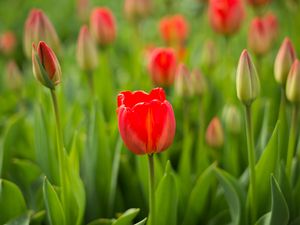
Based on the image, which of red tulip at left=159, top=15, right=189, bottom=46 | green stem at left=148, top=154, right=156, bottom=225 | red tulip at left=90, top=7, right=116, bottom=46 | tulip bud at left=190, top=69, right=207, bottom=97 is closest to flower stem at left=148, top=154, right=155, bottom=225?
green stem at left=148, top=154, right=156, bottom=225

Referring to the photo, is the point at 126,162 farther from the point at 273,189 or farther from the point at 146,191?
the point at 273,189

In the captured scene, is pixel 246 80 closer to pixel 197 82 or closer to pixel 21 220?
pixel 197 82

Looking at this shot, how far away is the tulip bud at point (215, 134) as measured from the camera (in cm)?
127

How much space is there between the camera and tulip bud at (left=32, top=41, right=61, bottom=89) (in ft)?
3.02

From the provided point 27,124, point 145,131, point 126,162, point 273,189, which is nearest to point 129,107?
point 145,131

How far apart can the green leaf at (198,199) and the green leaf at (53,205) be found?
0.28m

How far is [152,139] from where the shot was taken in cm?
88

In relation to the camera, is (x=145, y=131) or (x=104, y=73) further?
(x=104, y=73)

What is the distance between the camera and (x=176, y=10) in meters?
3.35

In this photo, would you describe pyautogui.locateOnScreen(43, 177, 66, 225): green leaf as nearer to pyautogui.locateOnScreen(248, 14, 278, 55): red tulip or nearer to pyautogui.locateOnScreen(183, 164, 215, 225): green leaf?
pyautogui.locateOnScreen(183, 164, 215, 225): green leaf

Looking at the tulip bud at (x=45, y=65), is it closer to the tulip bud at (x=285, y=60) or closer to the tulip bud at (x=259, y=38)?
the tulip bud at (x=285, y=60)

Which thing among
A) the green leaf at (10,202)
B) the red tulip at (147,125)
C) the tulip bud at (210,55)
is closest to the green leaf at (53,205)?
the green leaf at (10,202)

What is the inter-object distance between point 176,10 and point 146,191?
2.31 m

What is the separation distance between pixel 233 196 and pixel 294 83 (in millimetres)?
254
